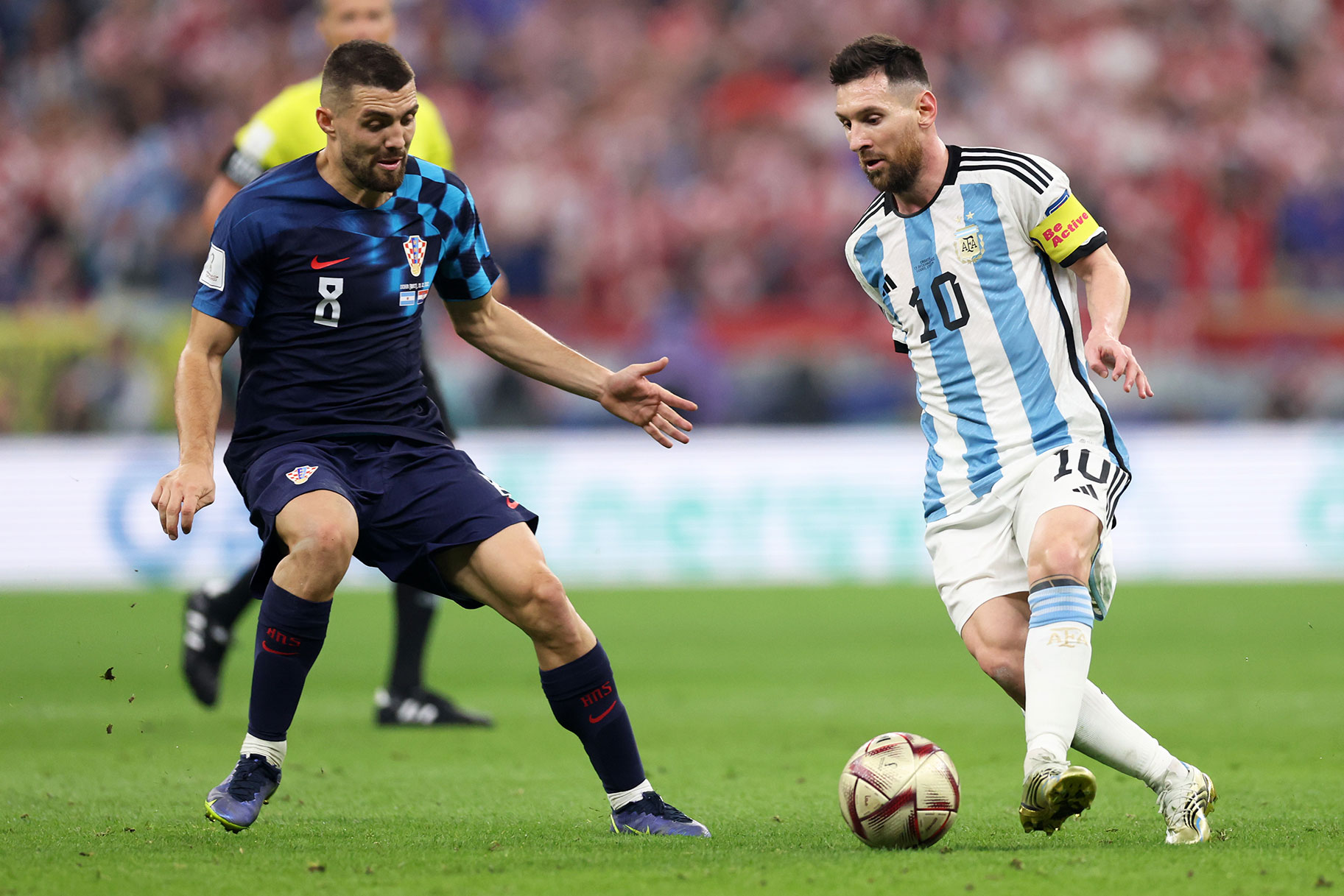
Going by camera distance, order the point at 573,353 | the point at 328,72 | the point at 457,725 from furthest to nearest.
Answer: the point at 457,725, the point at 573,353, the point at 328,72

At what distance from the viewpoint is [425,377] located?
6.20 metres

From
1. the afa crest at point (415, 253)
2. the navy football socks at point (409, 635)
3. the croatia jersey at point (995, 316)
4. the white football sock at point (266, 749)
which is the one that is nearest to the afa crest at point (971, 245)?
the croatia jersey at point (995, 316)

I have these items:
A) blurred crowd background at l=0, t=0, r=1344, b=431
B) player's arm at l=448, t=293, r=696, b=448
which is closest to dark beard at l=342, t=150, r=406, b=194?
player's arm at l=448, t=293, r=696, b=448

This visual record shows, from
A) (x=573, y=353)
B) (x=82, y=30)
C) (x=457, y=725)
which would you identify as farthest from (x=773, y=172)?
(x=573, y=353)

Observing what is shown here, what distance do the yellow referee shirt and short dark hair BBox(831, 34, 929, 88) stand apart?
2.38 metres

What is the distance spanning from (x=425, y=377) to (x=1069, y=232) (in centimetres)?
276

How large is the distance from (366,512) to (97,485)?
9.09 m

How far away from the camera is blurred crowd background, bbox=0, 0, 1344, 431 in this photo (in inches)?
531

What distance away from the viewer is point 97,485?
41.4ft

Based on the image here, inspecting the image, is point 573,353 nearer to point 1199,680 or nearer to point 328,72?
point 328,72

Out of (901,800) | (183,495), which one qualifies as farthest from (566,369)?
(901,800)

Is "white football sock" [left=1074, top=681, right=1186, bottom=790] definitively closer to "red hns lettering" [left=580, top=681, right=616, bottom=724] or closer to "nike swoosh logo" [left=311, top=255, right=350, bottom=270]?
"red hns lettering" [left=580, top=681, right=616, bottom=724]

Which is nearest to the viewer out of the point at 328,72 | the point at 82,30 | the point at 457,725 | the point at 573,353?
the point at 328,72

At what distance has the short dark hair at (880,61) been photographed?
440cm
